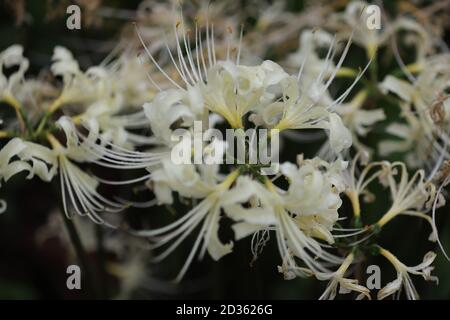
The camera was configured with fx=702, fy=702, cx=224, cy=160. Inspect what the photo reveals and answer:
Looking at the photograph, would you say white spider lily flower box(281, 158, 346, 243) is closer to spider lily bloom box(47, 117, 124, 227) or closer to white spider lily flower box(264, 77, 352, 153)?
white spider lily flower box(264, 77, 352, 153)

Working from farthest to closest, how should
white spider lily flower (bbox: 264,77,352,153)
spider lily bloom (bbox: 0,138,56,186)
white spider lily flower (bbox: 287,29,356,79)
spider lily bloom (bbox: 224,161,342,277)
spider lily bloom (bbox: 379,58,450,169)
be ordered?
white spider lily flower (bbox: 287,29,356,79) < spider lily bloom (bbox: 379,58,450,169) < spider lily bloom (bbox: 0,138,56,186) < white spider lily flower (bbox: 264,77,352,153) < spider lily bloom (bbox: 224,161,342,277)

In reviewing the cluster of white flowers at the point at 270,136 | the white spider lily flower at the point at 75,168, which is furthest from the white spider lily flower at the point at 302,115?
the white spider lily flower at the point at 75,168

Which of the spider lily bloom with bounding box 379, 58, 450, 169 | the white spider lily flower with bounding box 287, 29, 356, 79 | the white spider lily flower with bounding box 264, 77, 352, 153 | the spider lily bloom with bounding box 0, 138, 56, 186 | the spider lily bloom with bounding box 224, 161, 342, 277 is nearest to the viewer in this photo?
the spider lily bloom with bounding box 224, 161, 342, 277

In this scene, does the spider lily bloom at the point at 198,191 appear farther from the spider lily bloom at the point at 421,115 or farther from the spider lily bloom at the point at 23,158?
the spider lily bloom at the point at 421,115

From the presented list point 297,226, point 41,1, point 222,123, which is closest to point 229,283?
point 222,123

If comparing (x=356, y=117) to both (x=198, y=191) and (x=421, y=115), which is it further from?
(x=198, y=191)

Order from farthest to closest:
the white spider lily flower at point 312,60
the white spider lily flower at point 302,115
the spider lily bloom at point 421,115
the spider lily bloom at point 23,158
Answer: the white spider lily flower at point 312,60, the spider lily bloom at point 421,115, the spider lily bloom at point 23,158, the white spider lily flower at point 302,115

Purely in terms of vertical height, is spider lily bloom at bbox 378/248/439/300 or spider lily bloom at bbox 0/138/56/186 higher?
spider lily bloom at bbox 0/138/56/186

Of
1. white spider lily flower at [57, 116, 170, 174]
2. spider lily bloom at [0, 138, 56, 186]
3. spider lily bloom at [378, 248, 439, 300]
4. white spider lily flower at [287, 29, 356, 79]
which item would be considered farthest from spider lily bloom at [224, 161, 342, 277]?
white spider lily flower at [287, 29, 356, 79]

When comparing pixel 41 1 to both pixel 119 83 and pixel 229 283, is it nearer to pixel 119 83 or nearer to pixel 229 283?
pixel 119 83
